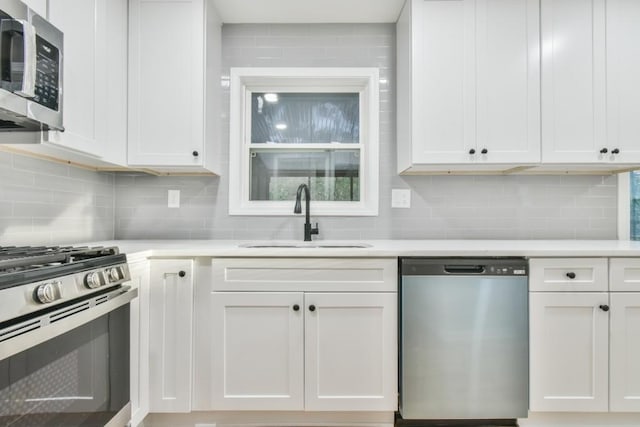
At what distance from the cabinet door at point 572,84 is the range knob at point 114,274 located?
216 cm

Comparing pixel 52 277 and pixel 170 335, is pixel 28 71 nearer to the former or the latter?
pixel 52 277

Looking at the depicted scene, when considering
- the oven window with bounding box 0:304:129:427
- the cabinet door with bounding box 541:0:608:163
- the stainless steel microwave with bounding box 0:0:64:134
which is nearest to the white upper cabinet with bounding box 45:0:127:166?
the stainless steel microwave with bounding box 0:0:64:134

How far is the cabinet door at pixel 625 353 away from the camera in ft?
5.50

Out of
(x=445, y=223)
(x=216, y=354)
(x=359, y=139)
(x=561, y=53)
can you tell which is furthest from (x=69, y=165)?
(x=561, y=53)

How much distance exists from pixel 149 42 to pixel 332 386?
2.04 m

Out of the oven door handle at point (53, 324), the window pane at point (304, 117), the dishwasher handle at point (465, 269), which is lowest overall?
the oven door handle at point (53, 324)

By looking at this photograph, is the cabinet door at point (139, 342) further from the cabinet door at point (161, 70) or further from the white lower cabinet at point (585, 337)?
the white lower cabinet at point (585, 337)

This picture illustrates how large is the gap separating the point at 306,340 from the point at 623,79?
7.30 feet

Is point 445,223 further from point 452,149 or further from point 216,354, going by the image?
point 216,354

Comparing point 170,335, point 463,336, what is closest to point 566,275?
point 463,336

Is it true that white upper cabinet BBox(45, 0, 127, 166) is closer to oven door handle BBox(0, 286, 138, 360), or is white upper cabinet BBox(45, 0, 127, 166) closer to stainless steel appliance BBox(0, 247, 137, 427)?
stainless steel appliance BBox(0, 247, 137, 427)

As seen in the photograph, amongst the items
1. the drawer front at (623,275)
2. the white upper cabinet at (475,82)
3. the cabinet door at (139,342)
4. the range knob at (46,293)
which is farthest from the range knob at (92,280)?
the drawer front at (623,275)

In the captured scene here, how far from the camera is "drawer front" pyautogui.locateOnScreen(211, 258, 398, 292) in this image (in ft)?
5.52

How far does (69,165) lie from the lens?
1882 mm
